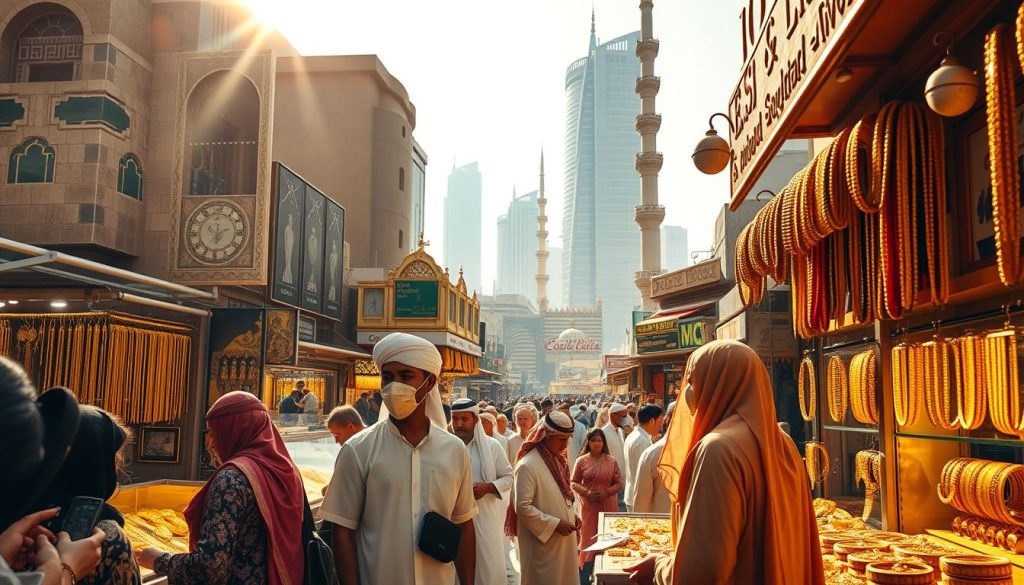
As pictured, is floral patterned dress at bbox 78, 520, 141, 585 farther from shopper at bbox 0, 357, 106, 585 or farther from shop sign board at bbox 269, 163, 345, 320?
shop sign board at bbox 269, 163, 345, 320

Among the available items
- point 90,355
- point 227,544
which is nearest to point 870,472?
point 227,544

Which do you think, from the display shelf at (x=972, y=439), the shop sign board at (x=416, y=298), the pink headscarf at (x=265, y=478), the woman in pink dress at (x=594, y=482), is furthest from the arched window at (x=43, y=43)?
the display shelf at (x=972, y=439)

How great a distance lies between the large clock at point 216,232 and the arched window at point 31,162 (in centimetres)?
177

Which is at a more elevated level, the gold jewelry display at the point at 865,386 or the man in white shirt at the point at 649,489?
the gold jewelry display at the point at 865,386

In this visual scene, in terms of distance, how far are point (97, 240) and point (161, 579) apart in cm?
650

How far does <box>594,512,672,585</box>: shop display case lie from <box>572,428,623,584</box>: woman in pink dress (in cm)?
134

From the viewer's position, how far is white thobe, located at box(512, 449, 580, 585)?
522cm

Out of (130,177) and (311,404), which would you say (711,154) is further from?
(311,404)

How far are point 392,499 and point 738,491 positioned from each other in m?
1.37

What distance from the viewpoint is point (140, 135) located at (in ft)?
35.2

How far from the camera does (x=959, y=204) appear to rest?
132 inches

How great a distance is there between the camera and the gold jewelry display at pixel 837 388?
484 centimetres

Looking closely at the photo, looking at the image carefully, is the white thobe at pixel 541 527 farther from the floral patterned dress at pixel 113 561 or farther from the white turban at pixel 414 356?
the floral patterned dress at pixel 113 561

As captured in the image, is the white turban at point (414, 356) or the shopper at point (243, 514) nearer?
the shopper at point (243, 514)
